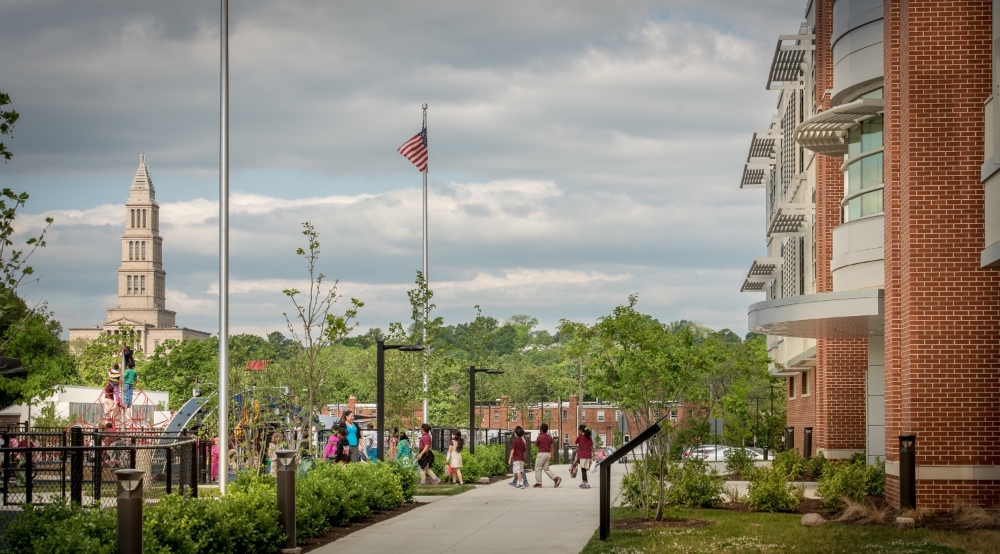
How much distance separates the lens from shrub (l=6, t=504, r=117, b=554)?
10.4 m

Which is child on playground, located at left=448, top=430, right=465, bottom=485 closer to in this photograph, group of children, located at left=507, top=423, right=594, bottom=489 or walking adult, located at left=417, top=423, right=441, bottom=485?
walking adult, located at left=417, top=423, right=441, bottom=485

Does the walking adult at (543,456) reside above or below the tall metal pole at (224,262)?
below

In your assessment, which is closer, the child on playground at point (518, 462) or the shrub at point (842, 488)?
the shrub at point (842, 488)

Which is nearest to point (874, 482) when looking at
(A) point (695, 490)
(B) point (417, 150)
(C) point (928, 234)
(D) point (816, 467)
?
(A) point (695, 490)

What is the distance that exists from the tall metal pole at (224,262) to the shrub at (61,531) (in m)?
5.09

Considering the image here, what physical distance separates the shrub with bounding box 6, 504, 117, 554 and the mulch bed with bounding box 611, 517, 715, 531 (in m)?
8.49

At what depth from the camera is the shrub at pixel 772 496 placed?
1975 centimetres

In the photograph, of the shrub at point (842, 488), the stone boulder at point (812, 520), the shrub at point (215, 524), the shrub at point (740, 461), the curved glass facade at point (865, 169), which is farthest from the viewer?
the shrub at point (740, 461)

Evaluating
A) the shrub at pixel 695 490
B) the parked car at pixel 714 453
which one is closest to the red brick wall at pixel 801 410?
the parked car at pixel 714 453

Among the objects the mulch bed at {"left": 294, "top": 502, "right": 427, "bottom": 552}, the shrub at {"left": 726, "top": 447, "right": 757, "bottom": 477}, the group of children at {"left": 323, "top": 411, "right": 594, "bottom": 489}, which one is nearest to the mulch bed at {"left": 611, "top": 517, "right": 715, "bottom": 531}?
the mulch bed at {"left": 294, "top": 502, "right": 427, "bottom": 552}

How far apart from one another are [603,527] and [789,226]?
2442 cm

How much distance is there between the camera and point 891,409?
19688 millimetres

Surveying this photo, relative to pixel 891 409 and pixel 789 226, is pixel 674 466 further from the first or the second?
pixel 789 226

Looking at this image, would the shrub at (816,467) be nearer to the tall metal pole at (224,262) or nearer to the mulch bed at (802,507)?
the mulch bed at (802,507)
